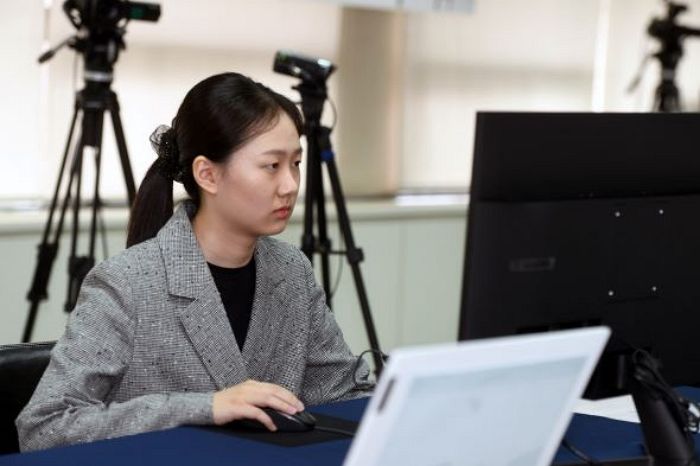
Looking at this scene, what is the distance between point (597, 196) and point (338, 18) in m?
3.43

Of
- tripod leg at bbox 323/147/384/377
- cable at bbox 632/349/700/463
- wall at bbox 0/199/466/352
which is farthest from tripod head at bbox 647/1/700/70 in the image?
A: cable at bbox 632/349/700/463

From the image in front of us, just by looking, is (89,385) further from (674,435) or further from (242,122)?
(674,435)

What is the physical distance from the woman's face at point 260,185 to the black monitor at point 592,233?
0.63 m

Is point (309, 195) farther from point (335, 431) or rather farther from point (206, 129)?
point (335, 431)

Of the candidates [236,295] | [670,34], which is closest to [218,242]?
[236,295]

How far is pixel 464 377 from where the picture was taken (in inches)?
48.1

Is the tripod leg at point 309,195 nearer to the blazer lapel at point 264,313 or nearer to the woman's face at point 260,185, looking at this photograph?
the blazer lapel at point 264,313

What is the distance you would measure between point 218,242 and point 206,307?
144mm

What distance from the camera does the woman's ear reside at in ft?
7.01

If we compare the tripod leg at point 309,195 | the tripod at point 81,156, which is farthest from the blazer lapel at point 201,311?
the tripod leg at point 309,195

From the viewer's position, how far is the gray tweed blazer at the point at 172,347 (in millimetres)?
1854

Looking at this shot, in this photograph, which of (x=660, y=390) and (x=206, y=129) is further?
(x=206, y=129)

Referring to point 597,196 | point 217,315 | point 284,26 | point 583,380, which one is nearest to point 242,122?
point 217,315

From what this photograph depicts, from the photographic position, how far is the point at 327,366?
2.22 metres
